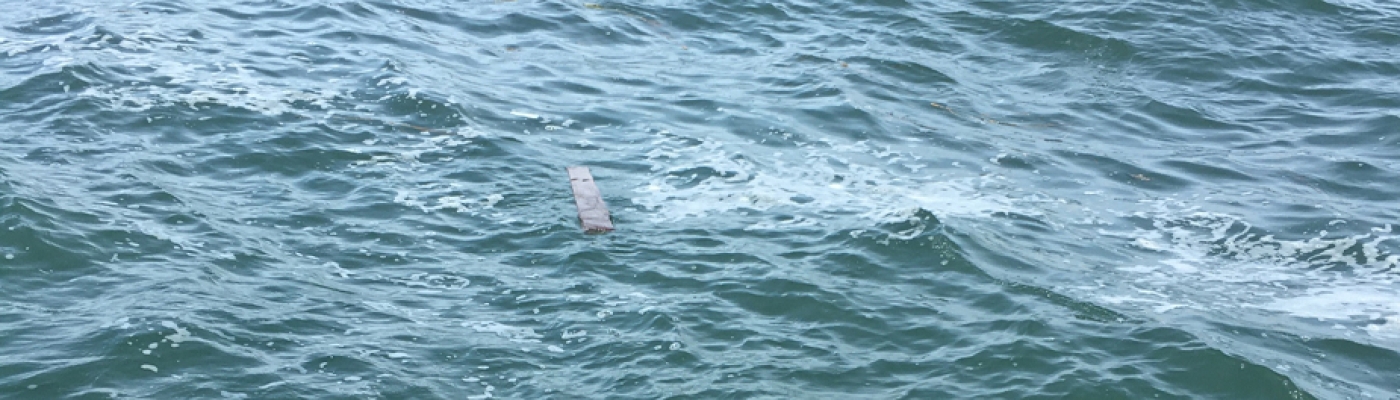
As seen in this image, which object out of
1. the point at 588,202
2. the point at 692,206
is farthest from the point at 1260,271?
the point at 588,202

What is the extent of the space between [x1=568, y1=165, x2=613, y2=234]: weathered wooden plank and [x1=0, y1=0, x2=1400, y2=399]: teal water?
0.51 ft

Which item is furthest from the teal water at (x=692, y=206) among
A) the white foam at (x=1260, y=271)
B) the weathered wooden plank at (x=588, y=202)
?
the weathered wooden plank at (x=588, y=202)

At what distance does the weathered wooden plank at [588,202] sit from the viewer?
11.5 m

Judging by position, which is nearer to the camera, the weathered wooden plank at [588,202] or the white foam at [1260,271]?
the white foam at [1260,271]

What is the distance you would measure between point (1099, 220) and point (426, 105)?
721cm

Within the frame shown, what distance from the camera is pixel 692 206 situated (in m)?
12.4

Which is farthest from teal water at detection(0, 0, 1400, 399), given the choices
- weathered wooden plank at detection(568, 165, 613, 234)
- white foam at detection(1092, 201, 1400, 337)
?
weathered wooden plank at detection(568, 165, 613, 234)

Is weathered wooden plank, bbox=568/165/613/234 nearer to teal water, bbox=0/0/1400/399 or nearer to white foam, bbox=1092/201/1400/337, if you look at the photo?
Result: teal water, bbox=0/0/1400/399

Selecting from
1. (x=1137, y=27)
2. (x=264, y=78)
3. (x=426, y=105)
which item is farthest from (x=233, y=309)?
(x=1137, y=27)

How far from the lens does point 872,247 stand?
11328 mm

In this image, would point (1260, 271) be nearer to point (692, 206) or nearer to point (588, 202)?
point (692, 206)

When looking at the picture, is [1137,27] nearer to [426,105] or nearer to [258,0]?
[426,105]

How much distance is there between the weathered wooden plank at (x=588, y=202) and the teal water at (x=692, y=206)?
15cm

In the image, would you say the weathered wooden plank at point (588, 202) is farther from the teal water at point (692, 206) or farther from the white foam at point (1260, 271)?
the white foam at point (1260, 271)
